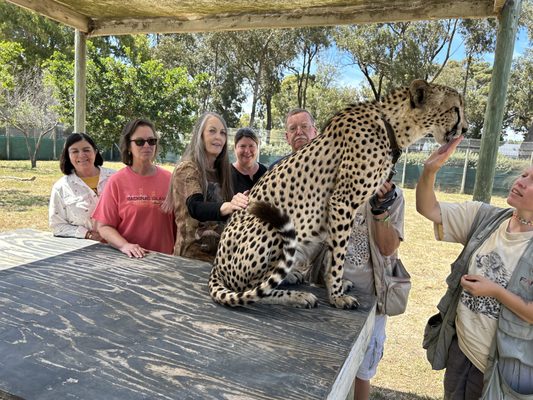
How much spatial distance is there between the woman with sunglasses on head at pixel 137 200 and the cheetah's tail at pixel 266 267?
1.13 meters

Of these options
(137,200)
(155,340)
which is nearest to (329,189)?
(155,340)

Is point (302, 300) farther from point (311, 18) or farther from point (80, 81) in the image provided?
point (80, 81)

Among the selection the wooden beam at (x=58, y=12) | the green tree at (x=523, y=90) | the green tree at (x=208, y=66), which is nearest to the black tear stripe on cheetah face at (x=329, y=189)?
the wooden beam at (x=58, y=12)

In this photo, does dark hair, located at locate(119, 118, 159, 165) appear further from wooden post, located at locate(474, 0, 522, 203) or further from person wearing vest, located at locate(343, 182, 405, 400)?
wooden post, located at locate(474, 0, 522, 203)

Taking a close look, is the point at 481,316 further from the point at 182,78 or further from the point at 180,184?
the point at 182,78

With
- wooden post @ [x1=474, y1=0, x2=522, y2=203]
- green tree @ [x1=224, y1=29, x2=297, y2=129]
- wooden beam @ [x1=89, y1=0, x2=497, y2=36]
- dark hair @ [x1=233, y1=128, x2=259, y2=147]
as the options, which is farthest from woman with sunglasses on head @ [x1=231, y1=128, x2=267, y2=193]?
green tree @ [x1=224, y1=29, x2=297, y2=129]

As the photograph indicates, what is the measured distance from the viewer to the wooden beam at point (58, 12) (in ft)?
12.2

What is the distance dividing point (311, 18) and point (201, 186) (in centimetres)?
183

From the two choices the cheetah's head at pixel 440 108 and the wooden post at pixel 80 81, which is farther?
the wooden post at pixel 80 81

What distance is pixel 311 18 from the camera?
3531 millimetres

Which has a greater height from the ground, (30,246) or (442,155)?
(442,155)

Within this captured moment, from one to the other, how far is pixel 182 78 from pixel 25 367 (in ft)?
53.2

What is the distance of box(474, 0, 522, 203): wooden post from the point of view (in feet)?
9.44

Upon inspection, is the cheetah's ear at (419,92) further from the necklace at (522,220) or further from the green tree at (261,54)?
the green tree at (261,54)
